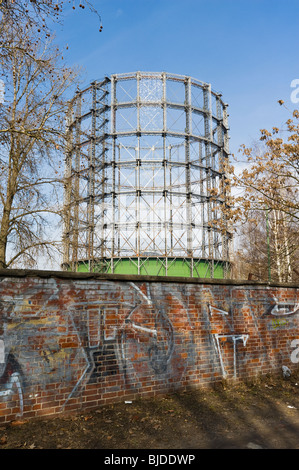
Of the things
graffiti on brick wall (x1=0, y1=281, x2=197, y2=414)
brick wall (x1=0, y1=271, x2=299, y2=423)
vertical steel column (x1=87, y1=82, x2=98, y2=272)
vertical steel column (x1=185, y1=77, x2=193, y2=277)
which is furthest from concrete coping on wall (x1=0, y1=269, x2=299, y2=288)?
vertical steel column (x1=87, y1=82, x2=98, y2=272)

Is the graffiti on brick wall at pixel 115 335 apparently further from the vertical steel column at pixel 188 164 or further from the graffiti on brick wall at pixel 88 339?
the vertical steel column at pixel 188 164

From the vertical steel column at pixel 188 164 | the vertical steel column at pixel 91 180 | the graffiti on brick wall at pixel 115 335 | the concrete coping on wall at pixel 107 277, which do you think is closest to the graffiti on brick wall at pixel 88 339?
the graffiti on brick wall at pixel 115 335

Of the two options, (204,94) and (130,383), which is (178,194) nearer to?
(204,94)

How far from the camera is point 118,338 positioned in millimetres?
5016

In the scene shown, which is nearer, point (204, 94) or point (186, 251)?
point (186, 251)

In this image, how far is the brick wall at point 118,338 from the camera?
418 centimetres

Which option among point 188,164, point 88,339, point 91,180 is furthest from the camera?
point 91,180

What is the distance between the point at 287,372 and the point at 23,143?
1026 cm

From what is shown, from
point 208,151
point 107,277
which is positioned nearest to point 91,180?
point 208,151

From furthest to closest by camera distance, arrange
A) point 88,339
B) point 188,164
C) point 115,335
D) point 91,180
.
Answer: point 91,180 < point 188,164 < point 115,335 < point 88,339

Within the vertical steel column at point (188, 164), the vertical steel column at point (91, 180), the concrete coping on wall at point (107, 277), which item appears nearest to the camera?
the concrete coping on wall at point (107, 277)

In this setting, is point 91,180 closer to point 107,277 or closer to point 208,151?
point 208,151
